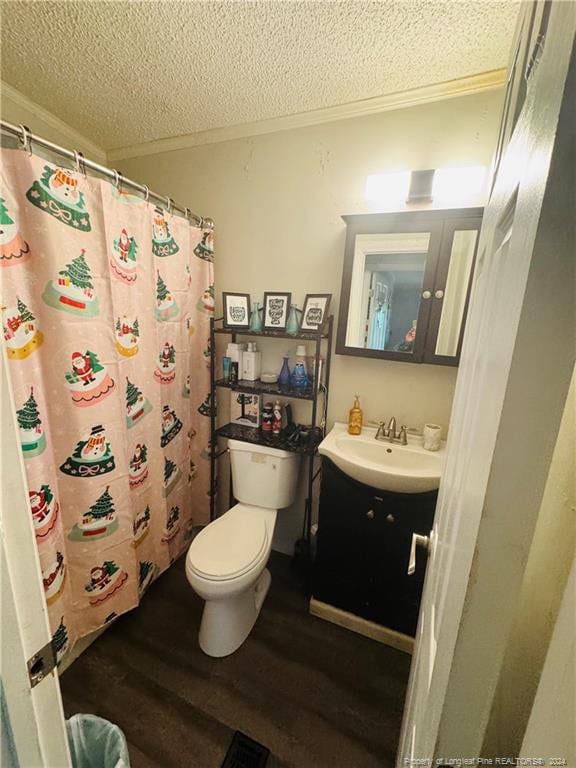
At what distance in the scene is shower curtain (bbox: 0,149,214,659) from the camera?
39.2 inches

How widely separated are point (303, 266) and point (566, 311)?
61.7 inches

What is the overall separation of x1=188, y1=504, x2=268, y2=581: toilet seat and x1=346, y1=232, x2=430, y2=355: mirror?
1.05m

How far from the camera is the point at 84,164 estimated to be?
109cm

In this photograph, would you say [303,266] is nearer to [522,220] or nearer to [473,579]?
[522,220]

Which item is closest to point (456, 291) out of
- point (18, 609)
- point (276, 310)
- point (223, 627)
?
point (276, 310)

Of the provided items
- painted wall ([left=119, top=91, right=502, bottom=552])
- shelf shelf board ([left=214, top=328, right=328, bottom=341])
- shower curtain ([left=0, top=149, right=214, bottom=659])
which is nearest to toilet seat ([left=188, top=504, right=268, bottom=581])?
shower curtain ([left=0, top=149, right=214, bottom=659])

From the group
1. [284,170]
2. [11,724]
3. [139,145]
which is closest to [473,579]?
[11,724]

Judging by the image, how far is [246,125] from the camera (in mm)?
1616

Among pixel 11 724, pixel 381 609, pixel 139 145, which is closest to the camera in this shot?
pixel 11 724

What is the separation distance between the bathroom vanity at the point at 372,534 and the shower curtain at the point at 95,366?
0.87 m

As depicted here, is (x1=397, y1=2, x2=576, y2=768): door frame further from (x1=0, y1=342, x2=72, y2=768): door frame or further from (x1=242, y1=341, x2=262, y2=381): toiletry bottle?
(x1=242, y1=341, x2=262, y2=381): toiletry bottle

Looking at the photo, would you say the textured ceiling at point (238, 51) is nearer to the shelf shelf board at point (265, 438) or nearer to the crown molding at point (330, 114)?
the crown molding at point (330, 114)

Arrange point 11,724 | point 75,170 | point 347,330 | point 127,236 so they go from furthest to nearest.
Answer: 1. point 347,330
2. point 127,236
3. point 75,170
4. point 11,724

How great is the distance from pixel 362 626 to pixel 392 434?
3.12 feet
